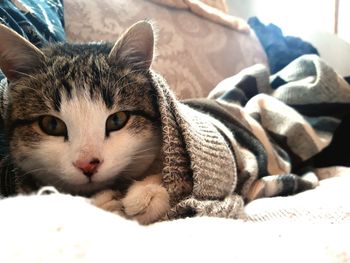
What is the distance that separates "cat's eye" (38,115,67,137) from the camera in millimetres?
677

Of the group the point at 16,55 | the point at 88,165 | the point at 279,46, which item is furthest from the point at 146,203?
the point at 279,46

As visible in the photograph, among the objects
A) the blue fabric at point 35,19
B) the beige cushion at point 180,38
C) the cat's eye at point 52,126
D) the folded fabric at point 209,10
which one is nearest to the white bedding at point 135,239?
the cat's eye at point 52,126

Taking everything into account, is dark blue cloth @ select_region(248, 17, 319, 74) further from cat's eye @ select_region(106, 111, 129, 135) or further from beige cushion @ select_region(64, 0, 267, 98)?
cat's eye @ select_region(106, 111, 129, 135)

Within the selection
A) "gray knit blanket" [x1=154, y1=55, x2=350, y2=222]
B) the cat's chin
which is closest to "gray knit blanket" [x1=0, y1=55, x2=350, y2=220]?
"gray knit blanket" [x1=154, y1=55, x2=350, y2=222]

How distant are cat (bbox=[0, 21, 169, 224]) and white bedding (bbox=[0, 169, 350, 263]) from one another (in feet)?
0.40

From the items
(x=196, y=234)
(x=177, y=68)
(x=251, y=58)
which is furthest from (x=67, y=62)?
(x=251, y=58)

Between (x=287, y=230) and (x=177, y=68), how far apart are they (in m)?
0.90

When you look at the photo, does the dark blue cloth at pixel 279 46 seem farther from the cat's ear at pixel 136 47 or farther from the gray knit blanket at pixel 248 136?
the cat's ear at pixel 136 47

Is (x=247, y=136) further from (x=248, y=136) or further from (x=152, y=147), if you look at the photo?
(x=152, y=147)

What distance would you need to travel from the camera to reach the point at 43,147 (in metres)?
0.67

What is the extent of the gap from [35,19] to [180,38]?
588 millimetres

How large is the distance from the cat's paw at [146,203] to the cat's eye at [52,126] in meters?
0.15

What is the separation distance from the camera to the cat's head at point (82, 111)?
646 millimetres

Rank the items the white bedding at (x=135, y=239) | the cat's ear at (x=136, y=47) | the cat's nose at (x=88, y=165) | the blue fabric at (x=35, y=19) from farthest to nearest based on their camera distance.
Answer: the blue fabric at (x=35, y=19) → the cat's ear at (x=136, y=47) → the cat's nose at (x=88, y=165) → the white bedding at (x=135, y=239)
